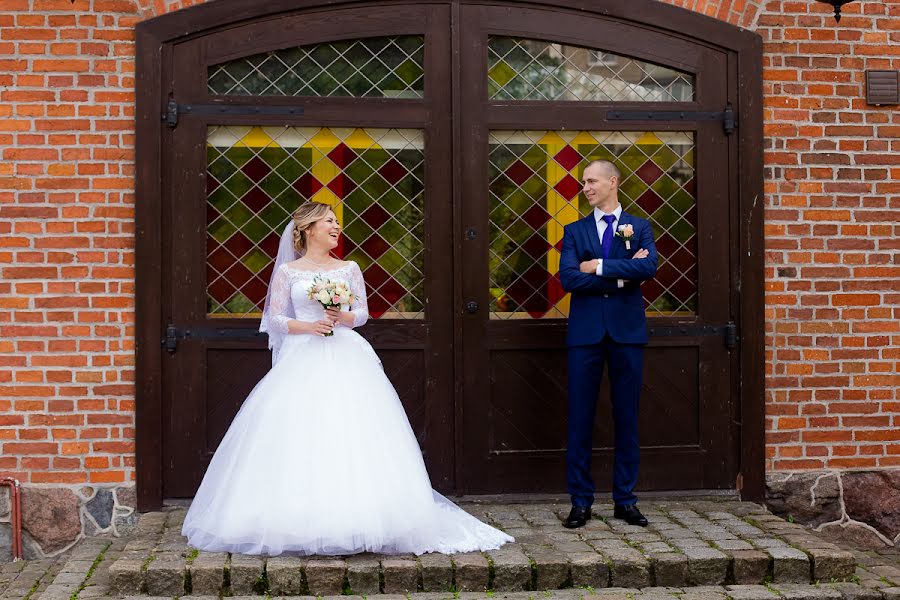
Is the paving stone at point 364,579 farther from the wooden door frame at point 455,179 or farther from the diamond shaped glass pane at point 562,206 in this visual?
the diamond shaped glass pane at point 562,206

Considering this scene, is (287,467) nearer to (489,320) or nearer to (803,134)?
(489,320)

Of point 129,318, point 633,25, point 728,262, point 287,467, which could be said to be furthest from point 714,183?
point 129,318

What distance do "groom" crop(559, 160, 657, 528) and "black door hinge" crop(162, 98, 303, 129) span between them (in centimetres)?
190

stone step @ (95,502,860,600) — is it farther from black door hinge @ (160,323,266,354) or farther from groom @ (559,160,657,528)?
black door hinge @ (160,323,266,354)

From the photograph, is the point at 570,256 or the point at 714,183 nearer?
the point at 570,256

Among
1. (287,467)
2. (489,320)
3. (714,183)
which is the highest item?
(714,183)

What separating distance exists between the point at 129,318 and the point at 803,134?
433 cm

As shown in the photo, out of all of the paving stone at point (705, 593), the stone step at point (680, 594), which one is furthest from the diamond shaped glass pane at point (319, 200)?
the paving stone at point (705, 593)

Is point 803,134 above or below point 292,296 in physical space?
above

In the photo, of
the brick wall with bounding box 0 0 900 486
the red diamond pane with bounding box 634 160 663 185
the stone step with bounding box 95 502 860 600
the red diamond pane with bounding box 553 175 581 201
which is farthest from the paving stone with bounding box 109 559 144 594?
the red diamond pane with bounding box 634 160 663 185

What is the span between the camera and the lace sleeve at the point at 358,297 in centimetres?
583

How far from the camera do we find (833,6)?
659cm

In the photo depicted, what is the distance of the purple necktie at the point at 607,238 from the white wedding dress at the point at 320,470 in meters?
1.44

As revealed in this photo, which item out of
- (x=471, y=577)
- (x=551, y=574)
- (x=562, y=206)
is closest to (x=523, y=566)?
(x=551, y=574)
